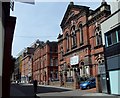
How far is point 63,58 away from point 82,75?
1289cm

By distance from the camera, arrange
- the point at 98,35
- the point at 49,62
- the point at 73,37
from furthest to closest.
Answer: the point at 49,62
the point at 73,37
the point at 98,35

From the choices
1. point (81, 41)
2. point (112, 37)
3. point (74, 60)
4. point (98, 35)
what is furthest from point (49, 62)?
point (112, 37)

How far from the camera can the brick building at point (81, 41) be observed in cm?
3853

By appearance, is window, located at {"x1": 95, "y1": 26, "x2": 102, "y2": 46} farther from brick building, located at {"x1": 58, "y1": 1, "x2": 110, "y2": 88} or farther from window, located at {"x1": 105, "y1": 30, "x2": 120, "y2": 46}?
window, located at {"x1": 105, "y1": 30, "x2": 120, "y2": 46}

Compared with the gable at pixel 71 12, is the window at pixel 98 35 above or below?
below

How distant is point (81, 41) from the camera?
4466 centimetres

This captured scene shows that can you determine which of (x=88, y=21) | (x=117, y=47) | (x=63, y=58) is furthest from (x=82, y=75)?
(x=117, y=47)

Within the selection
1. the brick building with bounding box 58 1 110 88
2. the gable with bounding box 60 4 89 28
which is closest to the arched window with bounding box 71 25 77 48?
the brick building with bounding box 58 1 110 88

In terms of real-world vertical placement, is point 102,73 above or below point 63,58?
below

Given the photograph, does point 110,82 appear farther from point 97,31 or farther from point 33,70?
point 33,70

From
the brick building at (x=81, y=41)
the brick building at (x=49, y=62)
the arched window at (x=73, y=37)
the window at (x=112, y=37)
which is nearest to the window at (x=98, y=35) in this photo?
the brick building at (x=81, y=41)

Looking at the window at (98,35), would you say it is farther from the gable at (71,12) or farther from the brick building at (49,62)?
the brick building at (49,62)

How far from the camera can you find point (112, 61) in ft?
88.6

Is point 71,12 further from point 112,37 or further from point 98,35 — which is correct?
point 112,37
